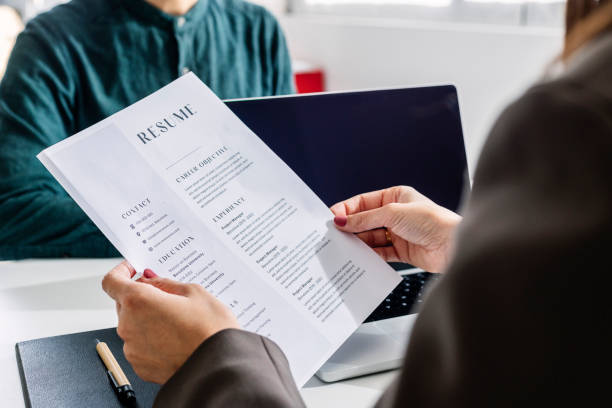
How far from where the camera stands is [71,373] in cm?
72

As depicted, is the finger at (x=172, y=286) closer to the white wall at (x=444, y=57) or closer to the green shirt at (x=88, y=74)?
the green shirt at (x=88, y=74)

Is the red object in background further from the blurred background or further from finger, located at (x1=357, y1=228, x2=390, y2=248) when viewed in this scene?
finger, located at (x1=357, y1=228, x2=390, y2=248)

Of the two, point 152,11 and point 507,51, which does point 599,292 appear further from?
point 507,51

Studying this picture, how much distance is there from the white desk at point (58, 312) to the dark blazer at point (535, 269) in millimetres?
359

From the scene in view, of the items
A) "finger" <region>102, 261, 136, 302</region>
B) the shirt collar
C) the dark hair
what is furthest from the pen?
the shirt collar

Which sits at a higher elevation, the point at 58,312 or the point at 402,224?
the point at 402,224

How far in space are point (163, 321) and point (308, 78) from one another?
7.14 ft

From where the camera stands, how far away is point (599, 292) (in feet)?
1.00

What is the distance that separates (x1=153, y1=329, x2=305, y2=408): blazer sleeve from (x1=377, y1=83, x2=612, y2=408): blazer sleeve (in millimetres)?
175

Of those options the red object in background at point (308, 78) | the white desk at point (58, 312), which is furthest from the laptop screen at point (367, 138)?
the red object in background at point (308, 78)

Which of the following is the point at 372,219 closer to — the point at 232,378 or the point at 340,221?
the point at 340,221

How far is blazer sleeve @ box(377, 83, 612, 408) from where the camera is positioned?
301 millimetres

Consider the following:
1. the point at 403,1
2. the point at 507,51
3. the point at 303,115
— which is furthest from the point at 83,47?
the point at 403,1

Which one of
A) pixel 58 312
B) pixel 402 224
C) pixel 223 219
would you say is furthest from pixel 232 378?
pixel 58 312
